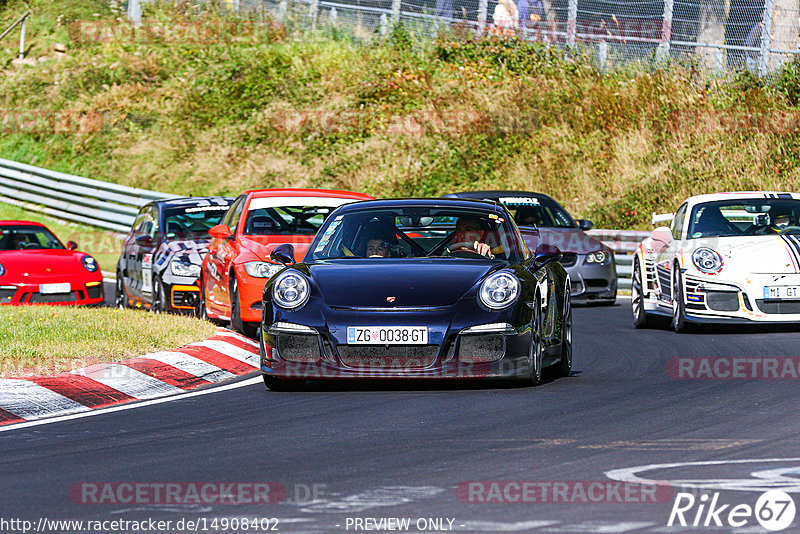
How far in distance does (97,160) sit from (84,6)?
8180 millimetres

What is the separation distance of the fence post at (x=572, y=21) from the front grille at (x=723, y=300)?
16.7 metres

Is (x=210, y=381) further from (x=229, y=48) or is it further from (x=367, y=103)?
(x=229, y=48)

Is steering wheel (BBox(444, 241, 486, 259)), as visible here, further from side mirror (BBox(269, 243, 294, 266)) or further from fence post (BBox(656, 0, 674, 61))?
fence post (BBox(656, 0, 674, 61))

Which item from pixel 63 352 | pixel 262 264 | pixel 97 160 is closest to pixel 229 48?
pixel 97 160

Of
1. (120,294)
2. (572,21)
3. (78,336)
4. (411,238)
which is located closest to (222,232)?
(78,336)

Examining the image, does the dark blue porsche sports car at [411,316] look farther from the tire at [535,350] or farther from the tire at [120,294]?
the tire at [120,294]

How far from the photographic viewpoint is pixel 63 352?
10.2m

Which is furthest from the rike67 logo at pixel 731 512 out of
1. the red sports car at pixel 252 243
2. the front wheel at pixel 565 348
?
the red sports car at pixel 252 243

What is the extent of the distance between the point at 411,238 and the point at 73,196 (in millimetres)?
19351

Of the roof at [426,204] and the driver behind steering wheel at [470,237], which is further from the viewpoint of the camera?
the roof at [426,204]

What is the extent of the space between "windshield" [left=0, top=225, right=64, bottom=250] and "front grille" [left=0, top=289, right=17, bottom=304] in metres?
1.38

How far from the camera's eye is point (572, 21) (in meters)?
30.1

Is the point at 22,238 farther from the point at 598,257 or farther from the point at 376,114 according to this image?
the point at 376,114

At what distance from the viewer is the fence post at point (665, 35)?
91.6 ft
